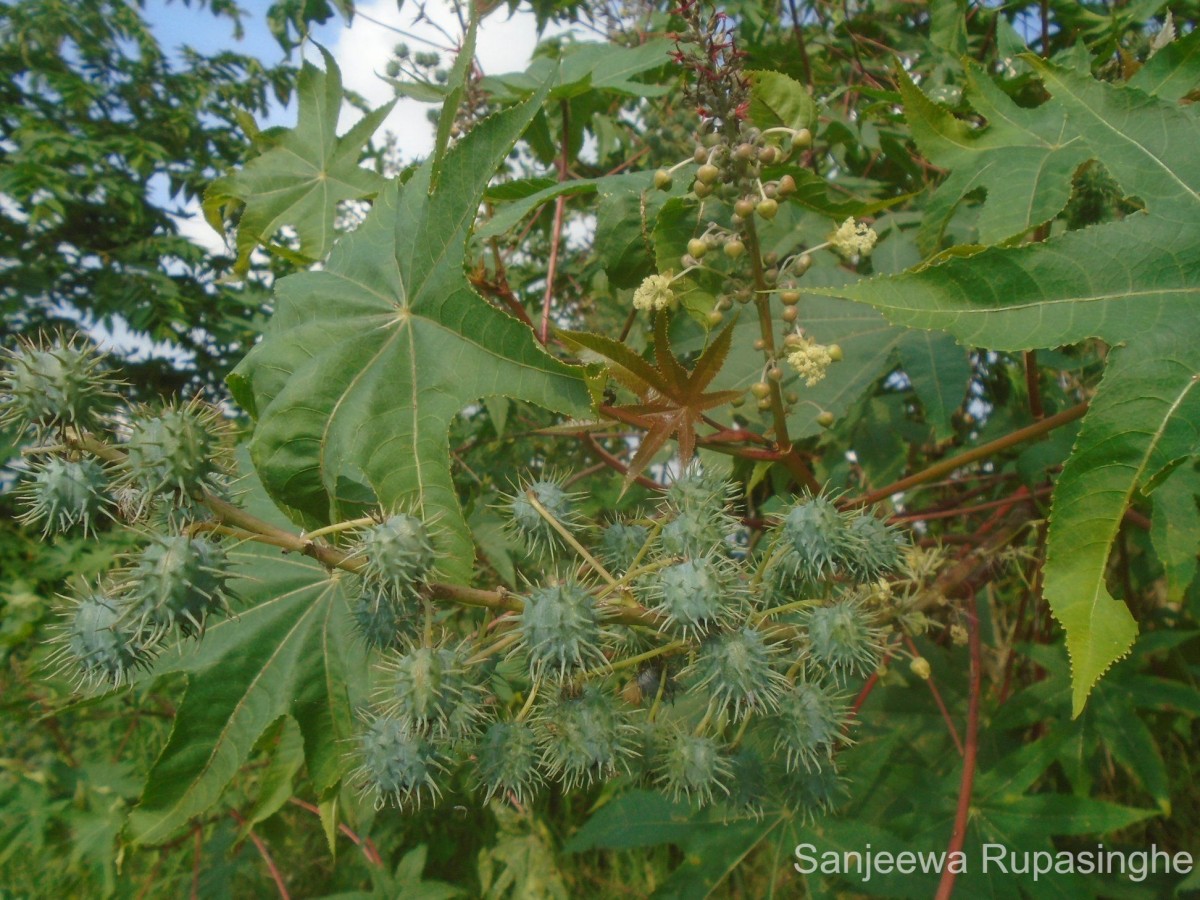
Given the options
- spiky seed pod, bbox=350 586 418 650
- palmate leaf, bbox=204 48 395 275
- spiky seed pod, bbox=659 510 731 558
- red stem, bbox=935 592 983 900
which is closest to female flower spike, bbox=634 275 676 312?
spiky seed pod, bbox=659 510 731 558

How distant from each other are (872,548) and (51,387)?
55.7 inches

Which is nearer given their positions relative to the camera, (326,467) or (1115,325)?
(1115,325)

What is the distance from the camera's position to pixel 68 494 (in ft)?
3.98

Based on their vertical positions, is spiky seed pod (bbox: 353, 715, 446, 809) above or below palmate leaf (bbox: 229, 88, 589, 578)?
below

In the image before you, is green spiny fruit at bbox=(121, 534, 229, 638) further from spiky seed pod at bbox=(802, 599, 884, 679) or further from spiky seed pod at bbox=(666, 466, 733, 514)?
spiky seed pod at bbox=(802, 599, 884, 679)

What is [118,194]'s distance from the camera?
646 centimetres

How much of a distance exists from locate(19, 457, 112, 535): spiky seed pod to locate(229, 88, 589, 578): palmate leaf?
0.86 feet

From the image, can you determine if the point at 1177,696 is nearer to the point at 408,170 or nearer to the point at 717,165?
the point at 717,165

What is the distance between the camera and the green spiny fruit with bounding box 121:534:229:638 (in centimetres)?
114

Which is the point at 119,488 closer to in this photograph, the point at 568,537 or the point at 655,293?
the point at 568,537

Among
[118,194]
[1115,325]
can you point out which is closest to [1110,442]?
[1115,325]

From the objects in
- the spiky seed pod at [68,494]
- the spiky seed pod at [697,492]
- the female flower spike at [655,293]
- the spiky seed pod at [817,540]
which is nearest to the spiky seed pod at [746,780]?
the spiky seed pod at [817,540]

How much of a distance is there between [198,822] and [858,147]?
3.57 metres

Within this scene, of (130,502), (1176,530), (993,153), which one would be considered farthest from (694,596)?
(993,153)
